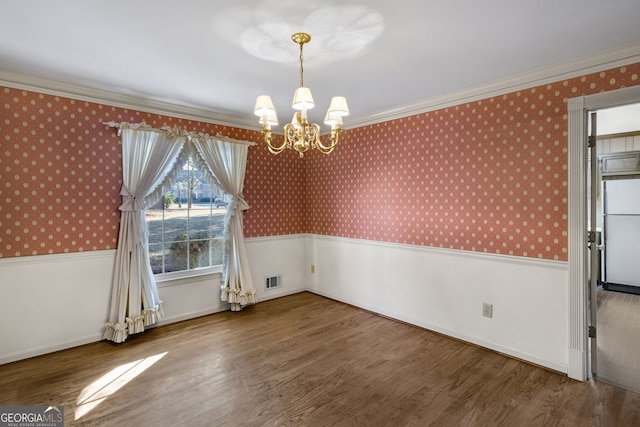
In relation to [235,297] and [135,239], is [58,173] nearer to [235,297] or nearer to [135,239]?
[135,239]

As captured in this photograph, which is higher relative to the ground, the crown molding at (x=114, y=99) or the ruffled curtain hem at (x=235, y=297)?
the crown molding at (x=114, y=99)

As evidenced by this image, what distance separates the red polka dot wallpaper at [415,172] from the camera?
2.77 metres

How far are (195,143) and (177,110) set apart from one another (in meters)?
0.41

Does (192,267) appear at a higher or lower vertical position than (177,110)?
lower

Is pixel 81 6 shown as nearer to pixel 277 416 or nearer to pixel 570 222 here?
pixel 277 416

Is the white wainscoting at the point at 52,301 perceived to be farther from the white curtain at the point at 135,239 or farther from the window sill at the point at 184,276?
the window sill at the point at 184,276

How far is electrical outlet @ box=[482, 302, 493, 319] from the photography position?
3119 mm

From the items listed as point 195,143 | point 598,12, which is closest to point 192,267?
point 195,143

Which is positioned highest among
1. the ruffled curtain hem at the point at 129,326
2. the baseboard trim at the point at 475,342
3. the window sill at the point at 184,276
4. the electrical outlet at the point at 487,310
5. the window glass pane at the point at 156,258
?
the window glass pane at the point at 156,258

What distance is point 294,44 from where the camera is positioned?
2.32 metres

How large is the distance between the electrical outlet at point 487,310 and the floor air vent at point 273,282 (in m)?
2.77

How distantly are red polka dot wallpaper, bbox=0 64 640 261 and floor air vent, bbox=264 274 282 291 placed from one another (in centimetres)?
160

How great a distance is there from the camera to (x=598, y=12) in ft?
6.35

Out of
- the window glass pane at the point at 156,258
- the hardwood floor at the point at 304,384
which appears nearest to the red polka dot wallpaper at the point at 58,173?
the window glass pane at the point at 156,258
